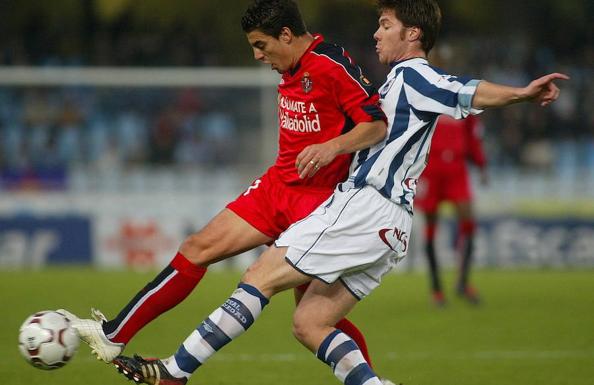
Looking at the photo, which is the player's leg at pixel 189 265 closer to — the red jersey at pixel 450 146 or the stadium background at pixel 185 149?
the stadium background at pixel 185 149

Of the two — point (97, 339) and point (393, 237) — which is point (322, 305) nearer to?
point (393, 237)

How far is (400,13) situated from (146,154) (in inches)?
407

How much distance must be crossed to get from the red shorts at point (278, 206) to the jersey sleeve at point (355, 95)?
522 mm

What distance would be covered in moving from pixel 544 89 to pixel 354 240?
3.70 ft

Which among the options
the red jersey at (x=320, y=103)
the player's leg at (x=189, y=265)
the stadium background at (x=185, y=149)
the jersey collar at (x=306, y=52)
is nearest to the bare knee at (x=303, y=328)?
the player's leg at (x=189, y=265)

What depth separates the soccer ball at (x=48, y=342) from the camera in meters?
5.30

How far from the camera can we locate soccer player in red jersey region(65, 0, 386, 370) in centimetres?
538

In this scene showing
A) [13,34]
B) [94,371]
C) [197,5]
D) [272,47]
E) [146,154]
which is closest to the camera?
[272,47]

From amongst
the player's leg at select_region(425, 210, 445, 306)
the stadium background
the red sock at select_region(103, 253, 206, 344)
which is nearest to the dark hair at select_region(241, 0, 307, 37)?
the red sock at select_region(103, 253, 206, 344)

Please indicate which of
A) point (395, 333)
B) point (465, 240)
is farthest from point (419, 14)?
point (465, 240)

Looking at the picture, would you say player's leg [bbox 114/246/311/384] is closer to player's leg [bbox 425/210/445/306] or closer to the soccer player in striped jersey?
the soccer player in striped jersey

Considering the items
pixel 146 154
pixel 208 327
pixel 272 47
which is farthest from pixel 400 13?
pixel 146 154

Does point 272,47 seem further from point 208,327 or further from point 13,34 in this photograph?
point 13,34

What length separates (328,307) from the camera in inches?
201
